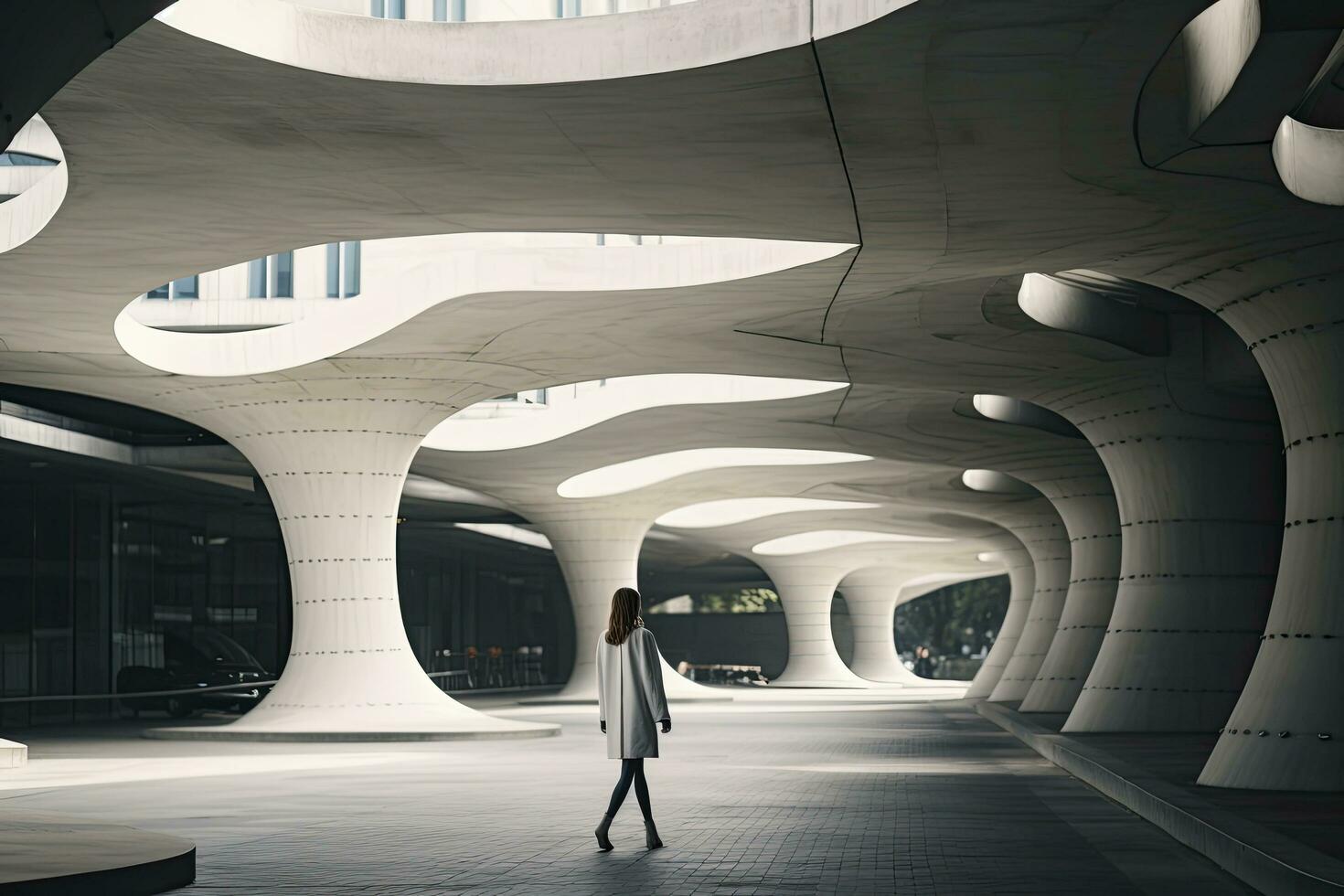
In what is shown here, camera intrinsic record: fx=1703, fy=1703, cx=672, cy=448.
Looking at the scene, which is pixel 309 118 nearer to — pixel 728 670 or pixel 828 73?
pixel 828 73

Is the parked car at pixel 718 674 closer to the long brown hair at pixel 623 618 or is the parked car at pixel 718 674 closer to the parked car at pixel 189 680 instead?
the parked car at pixel 189 680

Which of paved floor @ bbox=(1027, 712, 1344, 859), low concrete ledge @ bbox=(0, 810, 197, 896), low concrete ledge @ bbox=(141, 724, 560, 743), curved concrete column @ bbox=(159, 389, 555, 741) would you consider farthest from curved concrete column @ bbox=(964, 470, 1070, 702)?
low concrete ledge @ bbox=(0, 810, 197, 896)

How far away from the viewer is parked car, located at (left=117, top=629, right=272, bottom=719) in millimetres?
34469

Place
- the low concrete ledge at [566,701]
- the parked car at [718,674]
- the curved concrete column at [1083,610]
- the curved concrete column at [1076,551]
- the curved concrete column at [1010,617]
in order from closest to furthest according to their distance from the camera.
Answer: the curved concrete column at [1076,551] < the curved concrete column at [1083,610] < the low concrete ledge at [566,701] < the curved concrete column at [1010,617] < the parked car at [718,674]

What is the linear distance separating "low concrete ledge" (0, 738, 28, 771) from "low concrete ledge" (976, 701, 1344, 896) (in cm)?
1129

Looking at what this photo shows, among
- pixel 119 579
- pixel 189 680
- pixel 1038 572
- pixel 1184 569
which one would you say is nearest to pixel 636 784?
pixel 1184 569

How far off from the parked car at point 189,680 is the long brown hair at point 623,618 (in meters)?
24.0

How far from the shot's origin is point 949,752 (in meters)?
20.9

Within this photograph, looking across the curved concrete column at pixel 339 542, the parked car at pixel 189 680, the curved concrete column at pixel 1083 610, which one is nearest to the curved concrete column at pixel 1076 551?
the curved concrete column at pixel 1083 610

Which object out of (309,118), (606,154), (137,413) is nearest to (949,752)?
(606,154)

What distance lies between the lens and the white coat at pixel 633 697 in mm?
10312

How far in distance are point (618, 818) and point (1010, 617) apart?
41276mm

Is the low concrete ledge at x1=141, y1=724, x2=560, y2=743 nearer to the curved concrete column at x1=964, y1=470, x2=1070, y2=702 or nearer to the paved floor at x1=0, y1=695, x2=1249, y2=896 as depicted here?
the paved floor at x1=0, y1=695, x2=1249, y2=896

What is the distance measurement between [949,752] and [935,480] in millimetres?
21206
